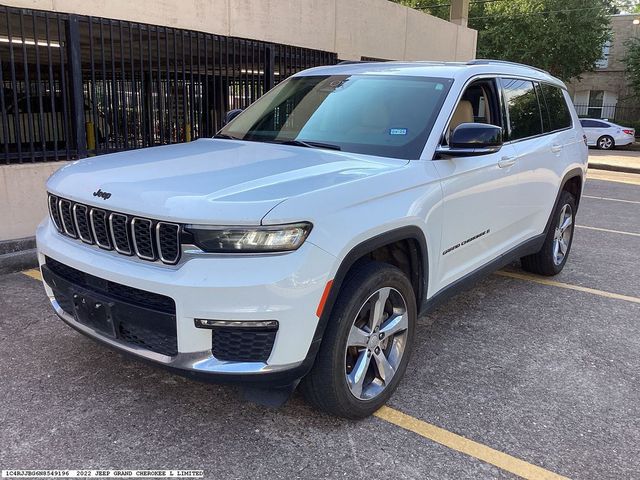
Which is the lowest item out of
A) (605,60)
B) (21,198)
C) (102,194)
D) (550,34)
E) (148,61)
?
(21,198)

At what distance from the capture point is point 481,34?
31078 mm

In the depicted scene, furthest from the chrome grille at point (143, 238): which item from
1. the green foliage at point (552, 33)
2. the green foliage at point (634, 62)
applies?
the green foliage at point (634, 62)

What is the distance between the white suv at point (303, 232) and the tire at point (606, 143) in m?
23.2

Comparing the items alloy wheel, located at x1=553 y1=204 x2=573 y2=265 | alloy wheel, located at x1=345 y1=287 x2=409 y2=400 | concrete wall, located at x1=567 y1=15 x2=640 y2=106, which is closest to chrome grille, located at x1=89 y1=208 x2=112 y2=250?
alloy wheel, located at x1=345 y1=287 x2=409 y2=400

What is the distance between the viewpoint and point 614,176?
53.3 ft

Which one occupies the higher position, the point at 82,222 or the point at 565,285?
the point at 82,222

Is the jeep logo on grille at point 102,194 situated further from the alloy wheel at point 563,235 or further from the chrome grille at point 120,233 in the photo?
the alloy wheel at point 563,235

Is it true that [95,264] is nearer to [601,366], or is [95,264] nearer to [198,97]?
[601,366]

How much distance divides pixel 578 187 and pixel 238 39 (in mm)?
5387

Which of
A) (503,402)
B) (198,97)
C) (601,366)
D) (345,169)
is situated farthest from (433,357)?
(198,97)

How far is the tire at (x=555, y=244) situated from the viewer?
214 inches

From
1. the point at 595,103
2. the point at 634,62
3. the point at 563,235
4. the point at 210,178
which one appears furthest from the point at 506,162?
the point at 595,103

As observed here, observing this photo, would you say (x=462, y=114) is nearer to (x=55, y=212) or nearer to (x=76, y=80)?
(x=55, y=212)

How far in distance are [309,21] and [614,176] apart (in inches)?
412
